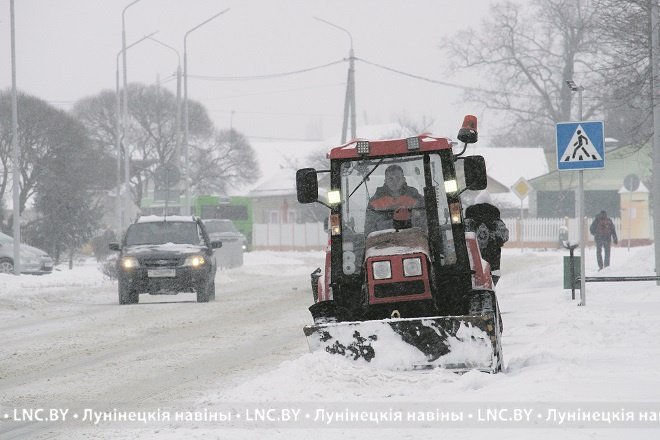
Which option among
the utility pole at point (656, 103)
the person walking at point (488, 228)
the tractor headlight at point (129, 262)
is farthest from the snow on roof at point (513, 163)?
the person walking at point (488, 228)

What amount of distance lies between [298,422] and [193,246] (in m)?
14.3

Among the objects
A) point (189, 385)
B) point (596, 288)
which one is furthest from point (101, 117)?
point (189, 385)

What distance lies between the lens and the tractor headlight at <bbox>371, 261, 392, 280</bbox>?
9.38m

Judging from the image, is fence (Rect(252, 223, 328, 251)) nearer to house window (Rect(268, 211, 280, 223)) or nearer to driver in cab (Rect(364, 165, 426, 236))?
house window (Rect(268, 211, 280, 223))

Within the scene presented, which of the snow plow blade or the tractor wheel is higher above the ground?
the snow plow blade

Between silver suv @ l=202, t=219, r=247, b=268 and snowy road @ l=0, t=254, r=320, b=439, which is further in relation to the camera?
silver suv @ l=202, t=219, r=247, b=268

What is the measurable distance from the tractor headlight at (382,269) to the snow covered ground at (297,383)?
30.9 inches

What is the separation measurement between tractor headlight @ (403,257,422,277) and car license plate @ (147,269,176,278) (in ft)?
39.4

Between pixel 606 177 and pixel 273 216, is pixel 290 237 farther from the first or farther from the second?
pixel 606 177

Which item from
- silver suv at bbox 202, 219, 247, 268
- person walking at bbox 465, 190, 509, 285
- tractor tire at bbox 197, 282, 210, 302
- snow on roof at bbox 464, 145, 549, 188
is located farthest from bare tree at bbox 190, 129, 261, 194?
person walking at bbox 465, 190, 509, 285

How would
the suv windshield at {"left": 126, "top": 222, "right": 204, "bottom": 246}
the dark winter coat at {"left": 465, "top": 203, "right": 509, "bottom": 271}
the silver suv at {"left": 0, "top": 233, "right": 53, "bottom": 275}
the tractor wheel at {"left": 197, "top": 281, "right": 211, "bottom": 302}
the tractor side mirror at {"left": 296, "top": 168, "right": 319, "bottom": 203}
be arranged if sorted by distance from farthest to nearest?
1. the silver suv at {"left": 0, "top": 233, "right": 53, "bottom": 275}
2. the suv windshield at {"left": 126, "top": 222, "right": 204, "bottom": 246}
3. the tractor wheel at {"left": 197, "top": 281, "right": 211, "bottom": 302}
4. the dark winter coat at {"left": 465, "top": 203, "right": 509, "bottom": 271}
5. the tractor side mirror at {"left": 296, "top": 168, "right": 319, "bottom": 203}

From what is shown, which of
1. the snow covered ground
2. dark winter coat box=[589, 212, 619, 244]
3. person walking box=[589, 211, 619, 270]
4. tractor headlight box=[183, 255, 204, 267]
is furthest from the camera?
dark winter coat box=[589, 212, 619, 244]

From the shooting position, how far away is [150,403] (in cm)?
891

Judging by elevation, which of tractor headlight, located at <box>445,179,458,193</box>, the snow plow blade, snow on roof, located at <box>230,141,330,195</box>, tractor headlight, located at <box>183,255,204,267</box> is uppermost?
snow on roof, located at <box>230,141,330,195</box>
